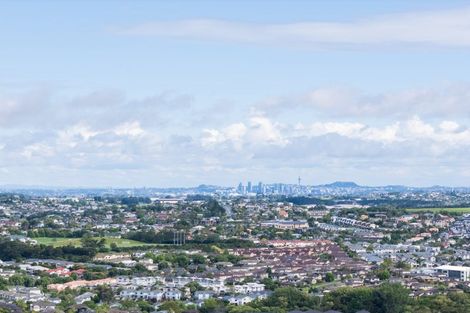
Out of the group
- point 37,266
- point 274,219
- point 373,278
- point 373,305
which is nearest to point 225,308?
point 373,305

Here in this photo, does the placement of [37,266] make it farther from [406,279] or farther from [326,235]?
[326,235]

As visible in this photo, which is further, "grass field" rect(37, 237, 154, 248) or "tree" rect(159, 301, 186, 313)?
"grass field" rect(37, 237, 154, 248)

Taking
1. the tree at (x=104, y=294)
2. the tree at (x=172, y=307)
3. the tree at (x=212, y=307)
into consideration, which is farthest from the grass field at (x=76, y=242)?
the tree at (x=212, y=307)

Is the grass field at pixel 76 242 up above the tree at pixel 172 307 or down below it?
above

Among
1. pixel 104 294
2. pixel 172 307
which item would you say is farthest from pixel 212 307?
pixel 104 294

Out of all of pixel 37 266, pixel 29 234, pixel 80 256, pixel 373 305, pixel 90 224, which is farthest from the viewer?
pixel 90 224

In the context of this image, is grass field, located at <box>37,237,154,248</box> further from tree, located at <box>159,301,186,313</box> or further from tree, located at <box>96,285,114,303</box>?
tree, located at <box>159,301,186,313</box>

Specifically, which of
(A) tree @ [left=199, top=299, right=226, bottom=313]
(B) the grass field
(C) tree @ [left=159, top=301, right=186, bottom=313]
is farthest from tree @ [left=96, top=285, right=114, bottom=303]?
(B) the grass field

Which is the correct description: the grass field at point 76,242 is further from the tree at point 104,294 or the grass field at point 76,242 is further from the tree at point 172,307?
the tree at point 172,307

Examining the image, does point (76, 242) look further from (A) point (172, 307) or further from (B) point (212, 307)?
(B) point (212, 307)

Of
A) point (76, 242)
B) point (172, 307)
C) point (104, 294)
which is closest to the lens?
point (172, 307)

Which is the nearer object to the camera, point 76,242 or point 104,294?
point 104,294
